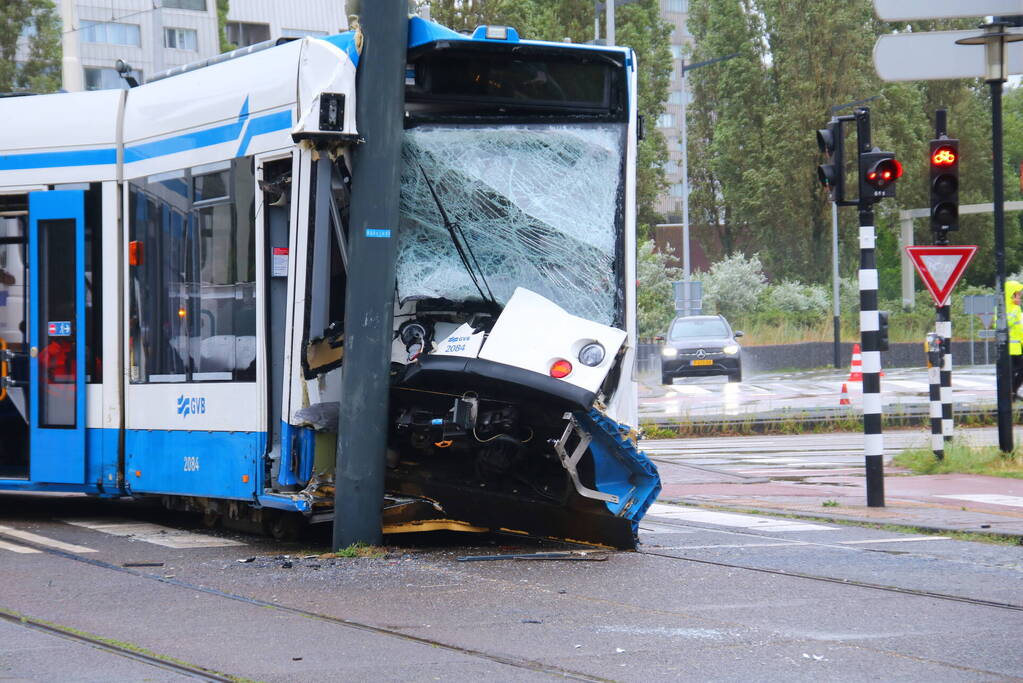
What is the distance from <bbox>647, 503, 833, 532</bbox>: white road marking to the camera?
11.5 metres

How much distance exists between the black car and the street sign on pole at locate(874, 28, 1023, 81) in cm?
2288

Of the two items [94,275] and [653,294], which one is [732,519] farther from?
[653,294]

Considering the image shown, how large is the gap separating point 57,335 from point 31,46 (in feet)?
139

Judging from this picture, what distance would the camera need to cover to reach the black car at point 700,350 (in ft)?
116

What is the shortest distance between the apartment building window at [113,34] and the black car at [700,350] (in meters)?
Answer: 30.7

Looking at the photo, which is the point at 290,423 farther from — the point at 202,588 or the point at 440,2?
the point at 440,2

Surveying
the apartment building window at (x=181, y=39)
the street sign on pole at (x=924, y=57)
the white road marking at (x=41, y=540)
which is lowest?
the white road marking at (x=41, y=540)

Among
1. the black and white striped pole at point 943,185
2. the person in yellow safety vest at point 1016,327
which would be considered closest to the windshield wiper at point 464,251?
the black and white striped pole at point 943,185

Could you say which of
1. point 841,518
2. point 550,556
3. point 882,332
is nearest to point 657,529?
point 841,518

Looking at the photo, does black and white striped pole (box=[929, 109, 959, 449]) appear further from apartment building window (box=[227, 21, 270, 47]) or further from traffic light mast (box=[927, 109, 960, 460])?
apartment building window (box=[227, 21, 270, 47])

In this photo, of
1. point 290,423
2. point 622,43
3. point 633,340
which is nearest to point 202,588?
point 290,423

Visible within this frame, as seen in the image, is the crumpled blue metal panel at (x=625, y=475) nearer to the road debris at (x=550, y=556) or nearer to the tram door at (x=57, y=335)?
the road debris at (x=550, y=556)

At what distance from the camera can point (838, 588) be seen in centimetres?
847

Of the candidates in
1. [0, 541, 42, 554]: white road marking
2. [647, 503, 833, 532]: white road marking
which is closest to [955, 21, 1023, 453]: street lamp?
[647, 503, 833, 532]: white road marking
